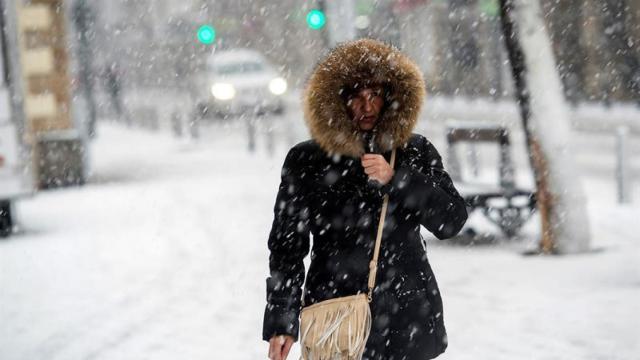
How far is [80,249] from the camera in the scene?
432 inches

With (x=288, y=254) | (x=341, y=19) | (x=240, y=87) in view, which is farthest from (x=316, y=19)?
(x=240, y=87)

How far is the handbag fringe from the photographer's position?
119 inches

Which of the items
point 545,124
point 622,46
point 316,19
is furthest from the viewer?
point 622,46

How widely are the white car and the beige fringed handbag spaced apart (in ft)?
96.6

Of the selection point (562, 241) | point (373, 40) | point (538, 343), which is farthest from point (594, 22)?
point (373, 40)

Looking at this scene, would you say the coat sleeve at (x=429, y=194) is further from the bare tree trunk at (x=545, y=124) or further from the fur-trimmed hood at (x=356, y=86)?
the bare tree trunk at (x=545, y=124)

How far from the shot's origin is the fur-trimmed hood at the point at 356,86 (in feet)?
10.3

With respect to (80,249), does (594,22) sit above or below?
above

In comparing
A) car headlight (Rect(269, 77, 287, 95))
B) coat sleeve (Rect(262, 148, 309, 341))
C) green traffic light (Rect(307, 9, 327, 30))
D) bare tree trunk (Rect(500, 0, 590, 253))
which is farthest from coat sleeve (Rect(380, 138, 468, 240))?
car headlight (Rect(269, 77, 287, 95))

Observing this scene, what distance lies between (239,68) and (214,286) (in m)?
26.3

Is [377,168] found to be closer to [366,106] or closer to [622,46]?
[366,106]

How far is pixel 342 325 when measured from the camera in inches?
119

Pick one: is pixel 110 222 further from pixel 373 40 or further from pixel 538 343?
pixel 373 40

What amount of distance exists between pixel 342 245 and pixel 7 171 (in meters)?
9.68
